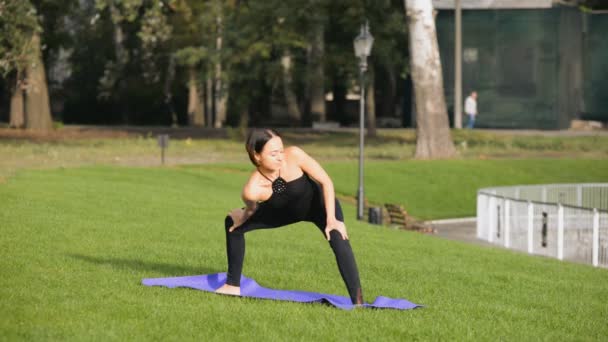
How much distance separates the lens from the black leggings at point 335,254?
31.9 feet

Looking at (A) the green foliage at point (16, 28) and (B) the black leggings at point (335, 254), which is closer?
(B) the black leggings at point (335, 254)

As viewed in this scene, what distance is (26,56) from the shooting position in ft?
137

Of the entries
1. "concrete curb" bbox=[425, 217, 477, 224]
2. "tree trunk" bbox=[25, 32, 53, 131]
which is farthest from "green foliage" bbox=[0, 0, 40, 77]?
"concrete curb" bbox=[425, 217, 477, 224]

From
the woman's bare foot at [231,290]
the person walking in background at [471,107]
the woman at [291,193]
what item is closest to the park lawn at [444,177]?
the person walking in background at [471,107]

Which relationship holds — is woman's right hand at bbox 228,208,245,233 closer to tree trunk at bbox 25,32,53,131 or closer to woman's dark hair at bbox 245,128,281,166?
woman's dark hair at bbox 245,128,281,166

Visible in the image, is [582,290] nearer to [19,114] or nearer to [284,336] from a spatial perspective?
[284,336]

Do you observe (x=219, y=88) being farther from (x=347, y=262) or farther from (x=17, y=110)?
(x=347, y=262)

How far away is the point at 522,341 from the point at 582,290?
433 centimetres

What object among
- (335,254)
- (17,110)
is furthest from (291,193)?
(17,110)

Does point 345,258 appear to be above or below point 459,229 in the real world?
above

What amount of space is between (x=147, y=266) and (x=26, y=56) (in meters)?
30.7

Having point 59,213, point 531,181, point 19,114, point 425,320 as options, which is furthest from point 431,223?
point 19,114

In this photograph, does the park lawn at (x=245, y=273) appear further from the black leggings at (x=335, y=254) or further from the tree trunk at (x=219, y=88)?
the tree trunk at (x=219, y=88)

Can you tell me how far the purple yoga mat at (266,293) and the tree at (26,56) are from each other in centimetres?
2895
